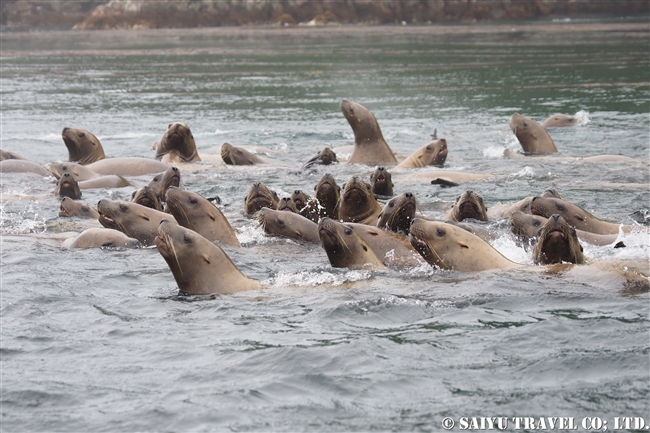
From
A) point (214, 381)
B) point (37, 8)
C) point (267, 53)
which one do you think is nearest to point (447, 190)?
point (214, 381)

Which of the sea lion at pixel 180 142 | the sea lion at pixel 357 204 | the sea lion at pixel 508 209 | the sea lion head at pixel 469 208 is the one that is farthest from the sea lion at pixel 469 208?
the sea lion at pixel 180 142

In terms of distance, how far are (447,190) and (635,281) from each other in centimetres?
623

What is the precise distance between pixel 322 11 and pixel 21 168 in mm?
53510

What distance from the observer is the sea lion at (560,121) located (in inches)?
879

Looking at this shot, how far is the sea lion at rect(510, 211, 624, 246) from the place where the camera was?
10.7 metres

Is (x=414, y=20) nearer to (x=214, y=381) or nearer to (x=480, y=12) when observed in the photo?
(x=480, y=12)

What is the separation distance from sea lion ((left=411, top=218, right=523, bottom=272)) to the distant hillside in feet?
187

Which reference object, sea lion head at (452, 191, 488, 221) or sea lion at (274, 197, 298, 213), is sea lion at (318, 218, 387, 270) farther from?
sea lion at (274, 197, 298, 213)

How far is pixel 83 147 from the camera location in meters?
18.3

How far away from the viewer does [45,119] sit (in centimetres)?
2612

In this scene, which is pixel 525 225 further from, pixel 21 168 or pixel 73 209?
pixel 21 168

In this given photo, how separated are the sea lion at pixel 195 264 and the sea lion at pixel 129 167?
7.94 meters

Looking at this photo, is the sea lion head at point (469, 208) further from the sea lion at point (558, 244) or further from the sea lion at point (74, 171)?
the sea lion at point (74, 171)

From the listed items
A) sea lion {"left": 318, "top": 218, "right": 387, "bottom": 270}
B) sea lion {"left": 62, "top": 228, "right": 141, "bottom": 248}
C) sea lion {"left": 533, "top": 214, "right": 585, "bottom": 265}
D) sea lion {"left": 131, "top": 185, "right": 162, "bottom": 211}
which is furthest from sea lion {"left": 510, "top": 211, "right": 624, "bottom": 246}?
sea lion {"left": 131, "top": 185, "right": 162, "bottom": 211}
